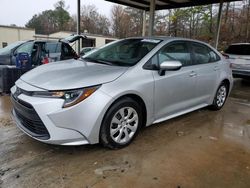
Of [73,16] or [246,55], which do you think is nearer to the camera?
[246,55]

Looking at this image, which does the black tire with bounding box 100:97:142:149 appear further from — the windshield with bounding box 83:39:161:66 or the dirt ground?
the windshield with bounding box 83:39:161:66

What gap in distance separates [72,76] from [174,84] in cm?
150

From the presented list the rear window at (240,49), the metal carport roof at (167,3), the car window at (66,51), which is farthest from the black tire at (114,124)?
the metal carport roof at (167,3)

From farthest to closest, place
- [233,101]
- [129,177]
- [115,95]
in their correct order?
1. [233,101]
2. [115,95]
3. [129,177]

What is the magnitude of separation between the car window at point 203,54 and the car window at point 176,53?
0.22m

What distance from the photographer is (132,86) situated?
9.39 feet

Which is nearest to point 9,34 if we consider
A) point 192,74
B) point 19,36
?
Answer: point 19,36

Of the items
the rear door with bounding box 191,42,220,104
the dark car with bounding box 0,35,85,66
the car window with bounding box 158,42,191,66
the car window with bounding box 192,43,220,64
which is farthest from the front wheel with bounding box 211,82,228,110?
the dark car with bounding box 0,35,85,66

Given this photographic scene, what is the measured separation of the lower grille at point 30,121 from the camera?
8.20 ft

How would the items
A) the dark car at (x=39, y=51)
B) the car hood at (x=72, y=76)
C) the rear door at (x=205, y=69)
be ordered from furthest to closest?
the dark car at (x=39, y=51) < the rear door at (x=205, y=69) < the car hood at (x=72, y=76)

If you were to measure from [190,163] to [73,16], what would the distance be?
1879 inches

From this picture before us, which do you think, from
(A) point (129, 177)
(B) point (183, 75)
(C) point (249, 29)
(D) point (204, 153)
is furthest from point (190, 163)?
(C) point (249, 29)

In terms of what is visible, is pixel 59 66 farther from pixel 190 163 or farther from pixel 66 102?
pixel 190 163

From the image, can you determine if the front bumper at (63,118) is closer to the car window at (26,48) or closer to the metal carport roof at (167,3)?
the car window at (26,48)
